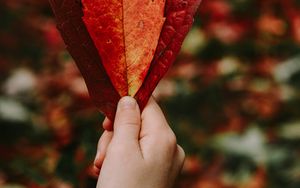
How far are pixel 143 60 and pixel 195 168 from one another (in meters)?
1.31

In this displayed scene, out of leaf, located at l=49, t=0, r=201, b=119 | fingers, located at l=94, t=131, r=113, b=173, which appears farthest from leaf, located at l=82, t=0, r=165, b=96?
fingers, located at l=94, t=131, r=113, b=173

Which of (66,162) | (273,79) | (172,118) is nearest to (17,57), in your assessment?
(172,118)

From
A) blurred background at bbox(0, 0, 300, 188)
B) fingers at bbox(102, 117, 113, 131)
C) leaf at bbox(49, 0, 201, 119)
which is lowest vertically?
blurred background at bbox(0, 0, 300, 188)

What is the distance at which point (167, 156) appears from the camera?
871mm

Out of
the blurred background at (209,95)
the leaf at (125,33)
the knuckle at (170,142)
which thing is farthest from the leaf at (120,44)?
the blurred background at (209,95)

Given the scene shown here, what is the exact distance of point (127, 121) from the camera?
2.65 ft

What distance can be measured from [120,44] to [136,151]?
0.50 ft

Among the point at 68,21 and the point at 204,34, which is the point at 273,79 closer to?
the point at 204,34

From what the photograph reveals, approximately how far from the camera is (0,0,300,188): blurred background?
1.99m

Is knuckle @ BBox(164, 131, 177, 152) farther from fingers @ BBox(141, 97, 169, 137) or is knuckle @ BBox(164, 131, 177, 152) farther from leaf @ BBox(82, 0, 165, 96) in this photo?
leaf @ BBox(82, 0, 165, 96)

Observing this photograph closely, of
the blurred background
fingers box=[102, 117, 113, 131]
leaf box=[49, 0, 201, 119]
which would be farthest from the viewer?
the blurred background

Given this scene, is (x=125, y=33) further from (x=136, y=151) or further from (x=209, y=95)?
(x=209, y=95)

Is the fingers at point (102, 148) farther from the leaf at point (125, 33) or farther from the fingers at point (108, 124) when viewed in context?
the leaf at point (125, 33)

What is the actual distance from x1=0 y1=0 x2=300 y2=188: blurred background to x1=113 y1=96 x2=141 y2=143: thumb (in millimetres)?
808
